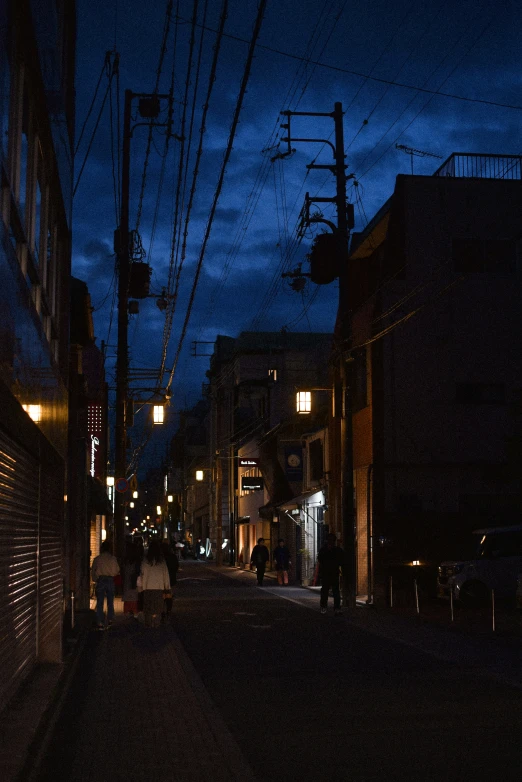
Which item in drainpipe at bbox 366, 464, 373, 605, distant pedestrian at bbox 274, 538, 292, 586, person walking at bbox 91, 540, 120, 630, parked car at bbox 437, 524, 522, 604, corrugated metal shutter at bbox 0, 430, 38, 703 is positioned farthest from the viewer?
distant pedestrian at bbox 274, 538, 292, 586

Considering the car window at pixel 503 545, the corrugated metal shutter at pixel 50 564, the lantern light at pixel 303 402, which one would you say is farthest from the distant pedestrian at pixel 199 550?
the corrugated metal shutter at pixel 50 564

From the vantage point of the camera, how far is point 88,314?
2206 cm

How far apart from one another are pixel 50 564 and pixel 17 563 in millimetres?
4171

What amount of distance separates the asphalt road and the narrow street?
17 millimetres

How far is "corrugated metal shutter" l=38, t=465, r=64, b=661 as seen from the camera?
44.3ft

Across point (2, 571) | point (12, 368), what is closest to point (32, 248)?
point (12, 368)

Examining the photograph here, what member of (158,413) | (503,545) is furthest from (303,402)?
(503,545)

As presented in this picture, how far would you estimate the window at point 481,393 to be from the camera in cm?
3097

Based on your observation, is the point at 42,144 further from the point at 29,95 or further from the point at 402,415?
the point at 402,415

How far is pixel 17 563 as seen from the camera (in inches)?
415

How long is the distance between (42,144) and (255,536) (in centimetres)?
5034

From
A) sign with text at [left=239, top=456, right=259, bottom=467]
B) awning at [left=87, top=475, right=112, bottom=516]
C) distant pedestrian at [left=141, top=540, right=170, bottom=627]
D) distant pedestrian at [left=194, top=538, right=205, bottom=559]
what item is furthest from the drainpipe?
distant pedestrian at [left=194, top=538, right=205, bottom=559]

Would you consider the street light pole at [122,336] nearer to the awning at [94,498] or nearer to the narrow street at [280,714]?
the awning at [94,498]

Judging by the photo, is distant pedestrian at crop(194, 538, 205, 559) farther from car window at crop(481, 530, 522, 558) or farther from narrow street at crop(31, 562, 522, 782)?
narrow street at crop(31, 562, 522, 782)
